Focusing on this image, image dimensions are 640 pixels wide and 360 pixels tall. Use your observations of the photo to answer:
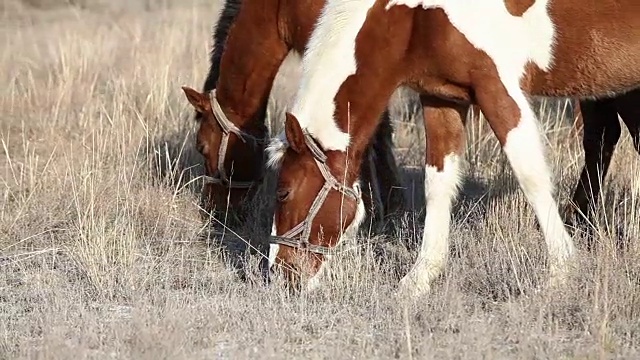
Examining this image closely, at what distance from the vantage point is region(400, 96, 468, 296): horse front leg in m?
5.23

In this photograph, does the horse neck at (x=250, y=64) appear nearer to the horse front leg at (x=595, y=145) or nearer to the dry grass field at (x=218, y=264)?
the dry grass field at (x=218, y=264)

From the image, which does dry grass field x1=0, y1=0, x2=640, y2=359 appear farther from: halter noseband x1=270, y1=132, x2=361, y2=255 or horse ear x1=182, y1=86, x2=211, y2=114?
horse ear x1=182, y1=86, x2=211, y2=114

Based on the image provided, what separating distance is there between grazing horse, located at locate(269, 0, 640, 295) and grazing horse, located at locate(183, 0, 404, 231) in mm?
1099

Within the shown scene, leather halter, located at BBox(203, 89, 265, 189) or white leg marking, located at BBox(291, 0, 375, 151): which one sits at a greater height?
white leg marking, located at BBox(291, 0, 375, 151)

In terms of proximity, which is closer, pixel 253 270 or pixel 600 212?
pixel 253 270

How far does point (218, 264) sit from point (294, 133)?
1.16 metres

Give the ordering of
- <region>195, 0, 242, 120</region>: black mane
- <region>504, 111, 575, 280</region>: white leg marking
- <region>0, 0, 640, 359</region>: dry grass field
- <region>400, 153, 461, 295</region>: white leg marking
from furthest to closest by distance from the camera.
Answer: <region>195, 0, 242, 120</region>: black mane
<region>400, 153, 461, 295</region>: white leg marking
<region>504, 111, 575, 280</region>: white leg marking
<region>0, 0, 640, 359</region>: dry grass field

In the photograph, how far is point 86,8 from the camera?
580 inches

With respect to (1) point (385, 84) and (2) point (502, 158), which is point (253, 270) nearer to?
(1) point (385, 84)

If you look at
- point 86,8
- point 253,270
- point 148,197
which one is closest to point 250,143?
point 148,197

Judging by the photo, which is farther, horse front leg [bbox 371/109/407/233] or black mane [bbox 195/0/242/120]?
black mane [bbox 195/0/242/120]

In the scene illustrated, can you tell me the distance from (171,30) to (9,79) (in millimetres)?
2209

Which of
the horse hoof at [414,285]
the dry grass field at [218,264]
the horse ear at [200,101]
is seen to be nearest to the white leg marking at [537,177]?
the dry grass field at [218,264]

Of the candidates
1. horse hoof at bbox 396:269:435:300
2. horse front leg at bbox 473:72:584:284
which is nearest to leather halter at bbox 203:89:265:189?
horse hoof at bbox 396:269:435:300
